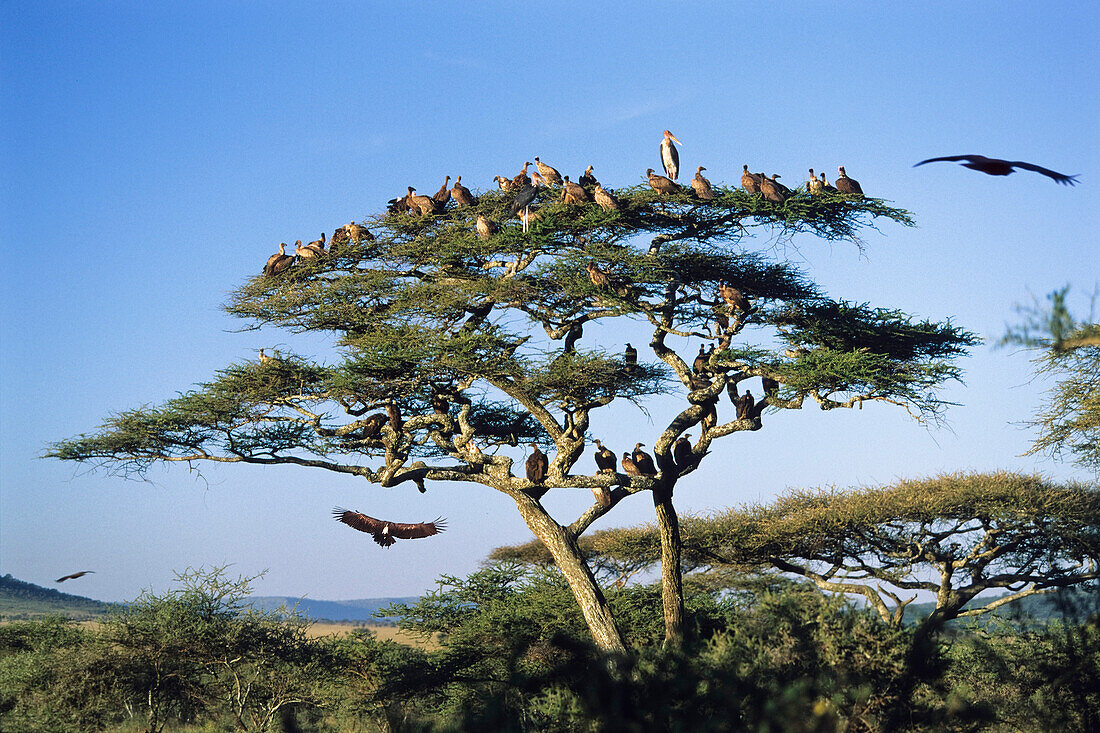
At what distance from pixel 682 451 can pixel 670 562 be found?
185 centimetres

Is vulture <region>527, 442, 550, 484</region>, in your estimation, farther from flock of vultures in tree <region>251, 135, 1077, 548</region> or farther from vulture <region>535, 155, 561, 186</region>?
vulture <region>535, 155, 561, 186</region>

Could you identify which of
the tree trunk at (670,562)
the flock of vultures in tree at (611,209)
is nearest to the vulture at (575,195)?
the flock of vultures in tree at (611,209)

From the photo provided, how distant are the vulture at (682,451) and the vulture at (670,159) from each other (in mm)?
4419

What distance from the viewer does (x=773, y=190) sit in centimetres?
1661

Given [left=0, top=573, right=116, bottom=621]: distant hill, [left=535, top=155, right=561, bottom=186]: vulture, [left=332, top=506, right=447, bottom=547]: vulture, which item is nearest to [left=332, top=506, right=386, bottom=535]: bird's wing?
[left=332, top=506, right=447, bottom=547]: vulture

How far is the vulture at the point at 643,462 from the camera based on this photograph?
17.0 metres

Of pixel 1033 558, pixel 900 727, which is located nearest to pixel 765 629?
pixel 900 727

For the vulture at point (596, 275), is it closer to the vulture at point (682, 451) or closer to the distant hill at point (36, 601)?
the vulture at point (682, 451)

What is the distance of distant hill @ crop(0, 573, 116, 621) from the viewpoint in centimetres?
6506

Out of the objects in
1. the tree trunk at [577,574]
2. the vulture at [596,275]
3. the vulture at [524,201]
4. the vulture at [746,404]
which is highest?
the vulture at [524,201]

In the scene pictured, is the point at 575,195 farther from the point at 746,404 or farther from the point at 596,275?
the point at 746,404

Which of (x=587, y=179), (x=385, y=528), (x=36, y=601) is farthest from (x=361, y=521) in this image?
(x=36, y=601)

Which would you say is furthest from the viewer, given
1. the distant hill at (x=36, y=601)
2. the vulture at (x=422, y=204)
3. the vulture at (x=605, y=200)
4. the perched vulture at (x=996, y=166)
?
the distant hill at (x=36, y=601)

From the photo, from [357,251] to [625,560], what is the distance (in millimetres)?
10629
